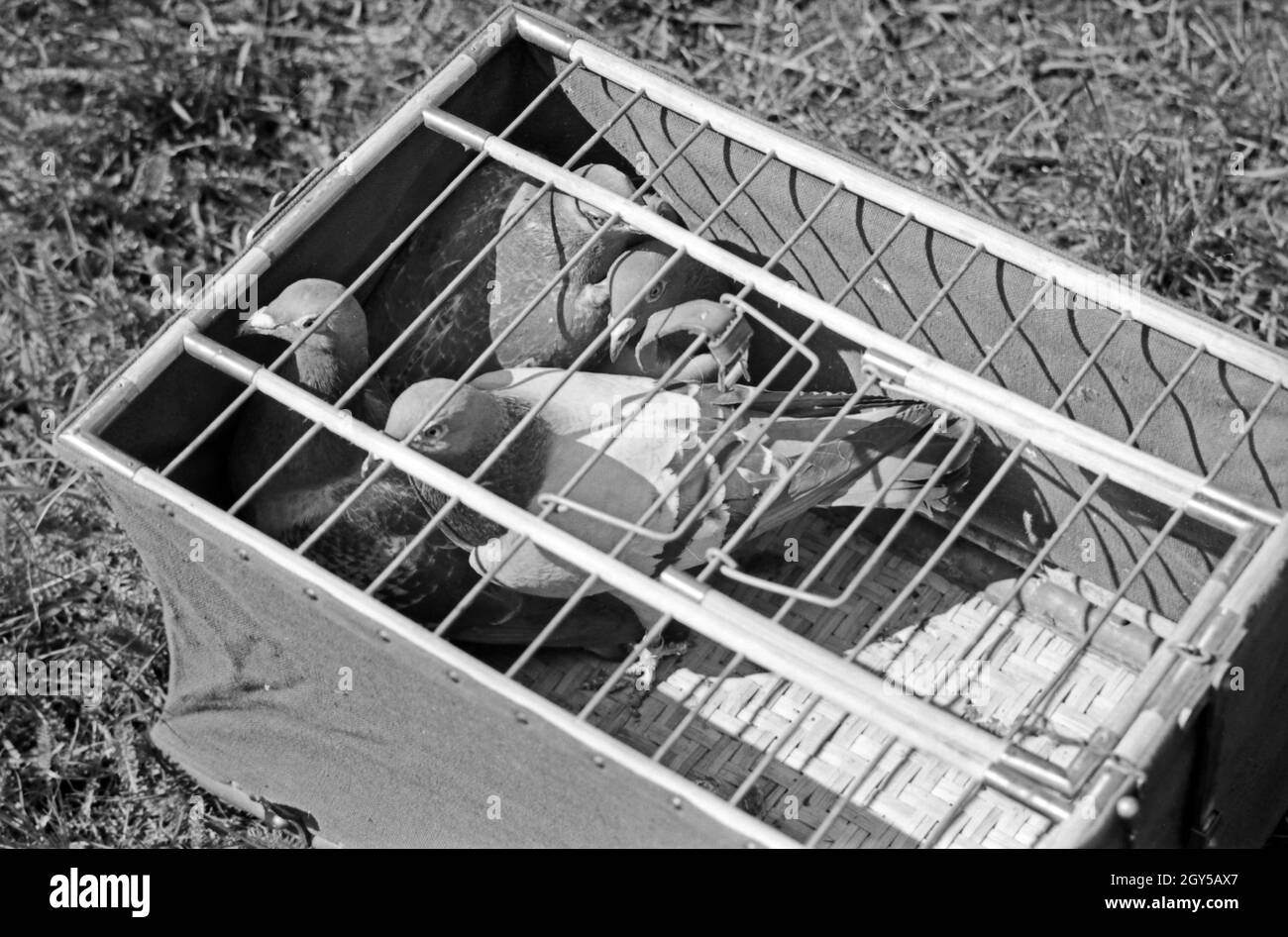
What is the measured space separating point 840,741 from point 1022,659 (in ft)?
1.26

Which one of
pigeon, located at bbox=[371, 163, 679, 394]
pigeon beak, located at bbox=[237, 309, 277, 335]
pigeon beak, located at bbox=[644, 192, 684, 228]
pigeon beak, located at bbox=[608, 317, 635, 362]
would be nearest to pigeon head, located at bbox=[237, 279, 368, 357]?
pigeon beak, located at bbox=[237, 309, 277, 335]

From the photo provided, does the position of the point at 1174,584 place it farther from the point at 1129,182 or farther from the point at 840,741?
the point at 1129,182

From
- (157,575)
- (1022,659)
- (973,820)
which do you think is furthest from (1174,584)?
(157,575)

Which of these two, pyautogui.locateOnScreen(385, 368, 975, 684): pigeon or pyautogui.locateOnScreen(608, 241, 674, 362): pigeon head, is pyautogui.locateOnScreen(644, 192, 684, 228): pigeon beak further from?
pyautogui.locateOnScreen(385, 368, 975, 684): pigeon

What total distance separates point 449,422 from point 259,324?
39 cm

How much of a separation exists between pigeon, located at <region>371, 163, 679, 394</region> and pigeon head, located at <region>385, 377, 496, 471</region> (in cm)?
33

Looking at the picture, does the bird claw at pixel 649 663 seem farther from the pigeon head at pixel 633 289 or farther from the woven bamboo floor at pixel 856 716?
the pigeon head at pixel 633 289

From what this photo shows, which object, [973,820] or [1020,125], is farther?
[1020,125]

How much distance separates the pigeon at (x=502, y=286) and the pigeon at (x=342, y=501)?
0.18 metres

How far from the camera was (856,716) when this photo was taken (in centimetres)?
267

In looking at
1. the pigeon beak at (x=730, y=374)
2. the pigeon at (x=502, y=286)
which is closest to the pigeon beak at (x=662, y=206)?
the pigeon at (x=502, y=286)

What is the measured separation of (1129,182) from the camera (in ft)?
11.3

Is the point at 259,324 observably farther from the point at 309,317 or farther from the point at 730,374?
the point at 730,374

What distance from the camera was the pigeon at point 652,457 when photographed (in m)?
2.56
